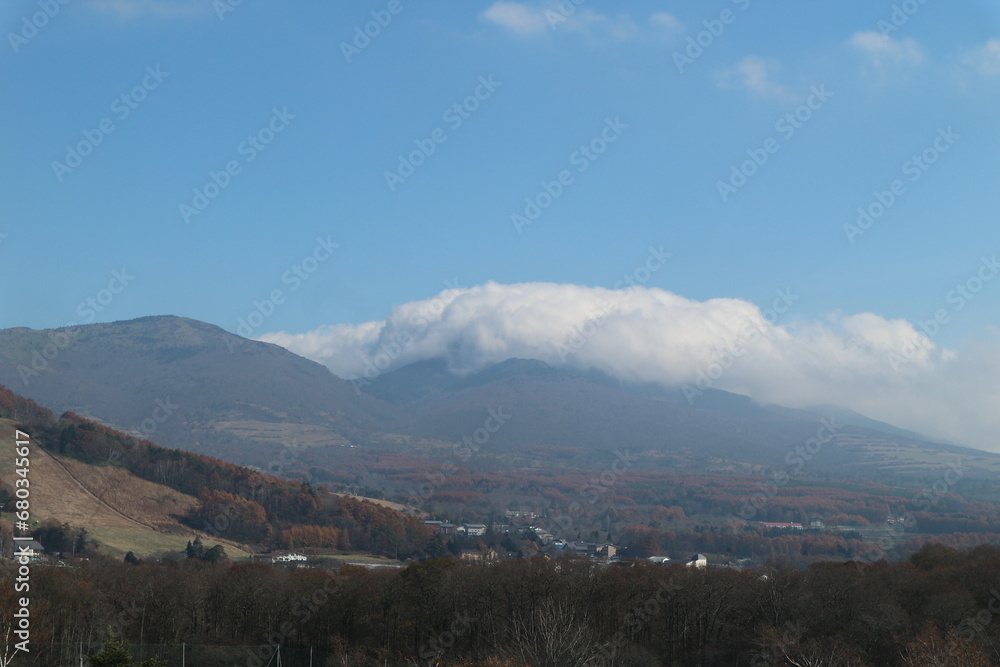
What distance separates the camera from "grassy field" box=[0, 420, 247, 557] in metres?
81.7

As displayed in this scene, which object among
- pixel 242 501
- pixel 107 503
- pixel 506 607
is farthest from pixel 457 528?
pixel 506 607

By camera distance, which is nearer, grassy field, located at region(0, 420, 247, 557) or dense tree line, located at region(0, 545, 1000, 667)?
dense tree line, located at region(0, 545, 1000, 667)

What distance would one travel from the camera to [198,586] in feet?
156

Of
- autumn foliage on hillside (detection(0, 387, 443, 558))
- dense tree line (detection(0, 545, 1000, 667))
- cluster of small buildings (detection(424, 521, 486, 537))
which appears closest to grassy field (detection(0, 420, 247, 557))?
autumn foliage on hillside (detection(0, 387, 443, 558))

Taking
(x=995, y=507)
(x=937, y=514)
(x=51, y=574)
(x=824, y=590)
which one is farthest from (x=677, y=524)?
(x=51, y=574)

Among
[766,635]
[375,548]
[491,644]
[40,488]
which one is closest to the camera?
[766,635]

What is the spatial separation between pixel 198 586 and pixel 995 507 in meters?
174

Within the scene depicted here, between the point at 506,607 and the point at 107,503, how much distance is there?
60.0 meters

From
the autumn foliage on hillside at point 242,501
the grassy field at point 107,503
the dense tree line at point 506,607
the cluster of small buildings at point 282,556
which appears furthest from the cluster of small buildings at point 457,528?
the dense tree line at point 506,607

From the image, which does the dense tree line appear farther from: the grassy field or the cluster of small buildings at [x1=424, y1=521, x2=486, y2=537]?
the cluster of small buildings at [x1=424, y1=521, x2=486, y2=537]

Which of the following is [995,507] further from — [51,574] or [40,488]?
[51,574]

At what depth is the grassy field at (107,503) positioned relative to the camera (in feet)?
268

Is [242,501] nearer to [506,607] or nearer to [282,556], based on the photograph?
[282,556]

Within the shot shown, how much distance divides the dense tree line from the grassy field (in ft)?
108
